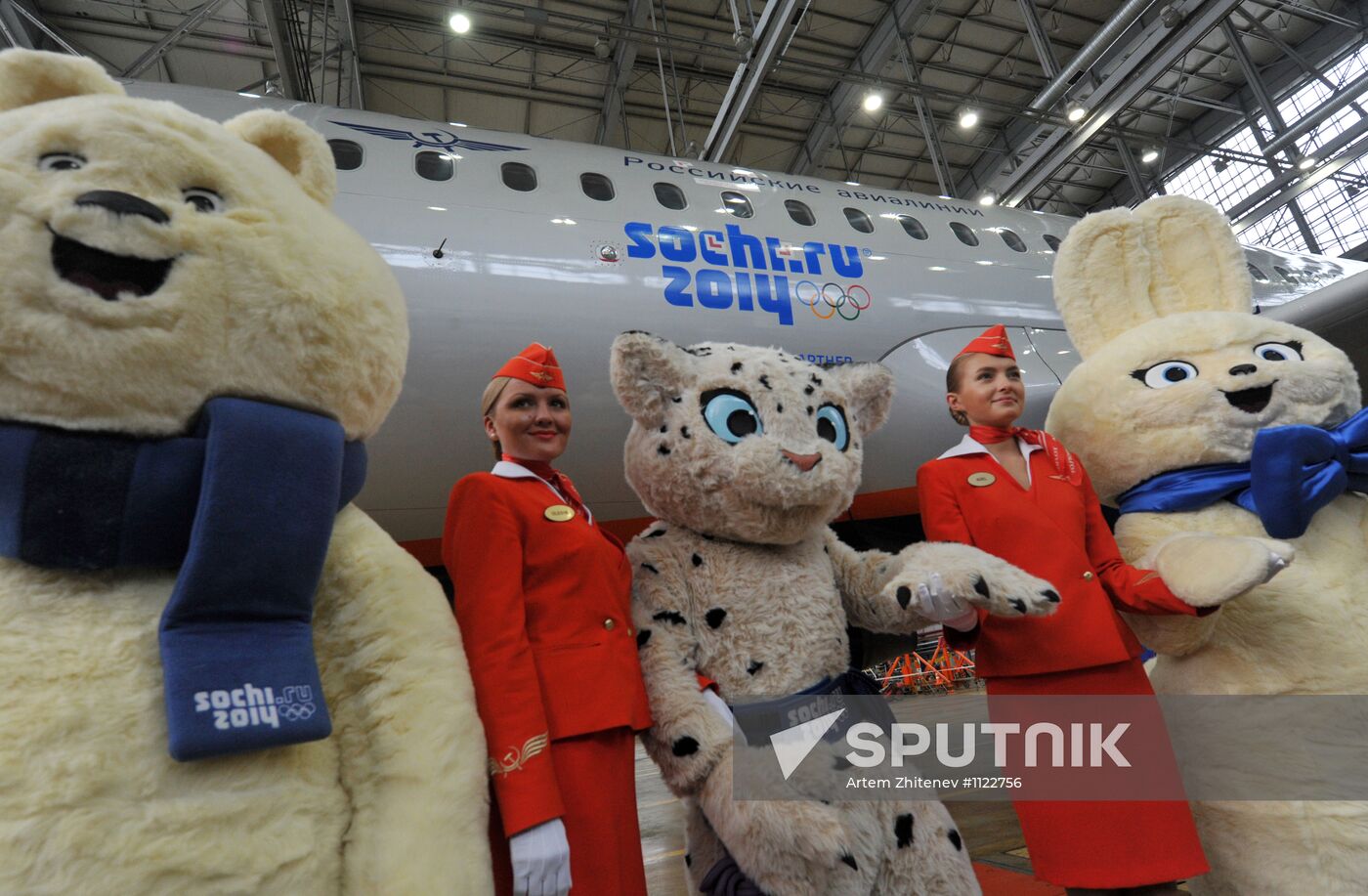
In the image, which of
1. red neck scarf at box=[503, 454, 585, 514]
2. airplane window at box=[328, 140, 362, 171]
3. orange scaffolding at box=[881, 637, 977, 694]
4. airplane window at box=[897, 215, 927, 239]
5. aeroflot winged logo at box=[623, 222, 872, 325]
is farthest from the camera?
orange scaffolding at box=[881, 637, 977, 694]

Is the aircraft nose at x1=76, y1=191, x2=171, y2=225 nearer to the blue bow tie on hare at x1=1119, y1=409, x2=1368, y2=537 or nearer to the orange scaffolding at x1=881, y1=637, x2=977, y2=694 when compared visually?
the blue bow tie on hare at x1=1119, y1=409, x2=1368, y2=537

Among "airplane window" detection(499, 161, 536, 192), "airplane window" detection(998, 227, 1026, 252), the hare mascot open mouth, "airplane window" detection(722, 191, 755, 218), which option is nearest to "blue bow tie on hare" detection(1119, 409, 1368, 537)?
the hare mascot open mouth

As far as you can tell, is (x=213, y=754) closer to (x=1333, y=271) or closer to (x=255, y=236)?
(x=255, y=236)

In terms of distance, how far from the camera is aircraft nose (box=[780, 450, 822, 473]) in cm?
142

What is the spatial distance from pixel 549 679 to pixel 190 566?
2.17 ft

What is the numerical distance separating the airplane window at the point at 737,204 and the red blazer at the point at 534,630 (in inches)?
138

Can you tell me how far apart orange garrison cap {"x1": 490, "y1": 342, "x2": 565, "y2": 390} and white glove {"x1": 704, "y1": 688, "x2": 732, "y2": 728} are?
0.78m

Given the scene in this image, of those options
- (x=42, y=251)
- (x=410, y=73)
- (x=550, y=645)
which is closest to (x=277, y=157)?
(x=42, y=251)

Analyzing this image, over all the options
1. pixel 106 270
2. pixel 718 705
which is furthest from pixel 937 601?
pixel 106 270

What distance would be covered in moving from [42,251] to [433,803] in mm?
808

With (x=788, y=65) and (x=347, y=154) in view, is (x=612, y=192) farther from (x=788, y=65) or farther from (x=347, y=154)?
(x=788, y=65)

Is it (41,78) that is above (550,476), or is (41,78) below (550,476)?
above

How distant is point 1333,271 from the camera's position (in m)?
9.03

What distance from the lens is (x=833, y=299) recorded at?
4.38 metres
